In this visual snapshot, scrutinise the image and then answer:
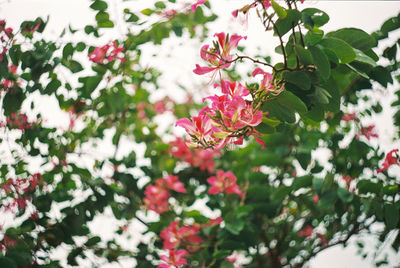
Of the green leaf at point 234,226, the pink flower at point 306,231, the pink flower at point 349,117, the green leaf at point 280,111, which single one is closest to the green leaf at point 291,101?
the green leaf at point 280,111

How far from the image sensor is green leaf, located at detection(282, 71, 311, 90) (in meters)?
0.61

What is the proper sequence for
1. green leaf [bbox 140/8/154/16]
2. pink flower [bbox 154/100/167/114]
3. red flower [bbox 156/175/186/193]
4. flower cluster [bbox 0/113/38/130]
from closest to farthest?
green leaf [bbox 140/8/154/16] → flower cluster [bbox 0/113/38/130] → red flower [bbox 156/175/186/193] → pink flower [bbox 154/100/167/114]

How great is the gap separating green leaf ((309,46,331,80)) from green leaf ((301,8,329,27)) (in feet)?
0.18

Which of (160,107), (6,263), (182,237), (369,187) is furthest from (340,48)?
→ (160,107)

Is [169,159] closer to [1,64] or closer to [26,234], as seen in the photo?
[26,234]

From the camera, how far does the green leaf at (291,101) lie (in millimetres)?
597

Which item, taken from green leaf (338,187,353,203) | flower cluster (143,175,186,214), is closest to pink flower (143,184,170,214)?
flower cluster (143,175,186,214)

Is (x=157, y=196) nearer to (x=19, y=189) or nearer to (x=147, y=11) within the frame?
(x=19, y=189)

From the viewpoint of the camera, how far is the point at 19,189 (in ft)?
4.94

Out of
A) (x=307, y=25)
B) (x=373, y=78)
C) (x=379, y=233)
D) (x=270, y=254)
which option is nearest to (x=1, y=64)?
(x=307, y=25)

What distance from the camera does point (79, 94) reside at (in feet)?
5.03

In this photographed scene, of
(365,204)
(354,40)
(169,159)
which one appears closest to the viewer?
(354,40)

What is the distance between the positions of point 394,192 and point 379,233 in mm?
520

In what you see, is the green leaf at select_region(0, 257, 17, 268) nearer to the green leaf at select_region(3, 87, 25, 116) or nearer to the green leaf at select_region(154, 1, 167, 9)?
the green leaf at select_region(3, 87, 25, 116)
